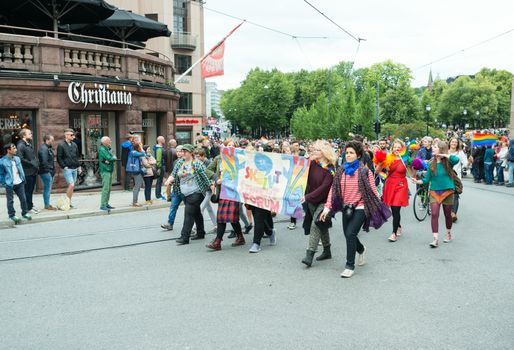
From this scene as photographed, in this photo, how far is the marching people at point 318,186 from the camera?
24.1 ft

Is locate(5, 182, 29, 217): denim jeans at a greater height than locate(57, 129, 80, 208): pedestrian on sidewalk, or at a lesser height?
lesser

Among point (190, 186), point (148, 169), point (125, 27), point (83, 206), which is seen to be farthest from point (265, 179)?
point (125, 27)

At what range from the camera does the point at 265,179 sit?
8672mm

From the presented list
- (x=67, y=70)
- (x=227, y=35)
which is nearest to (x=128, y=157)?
(x=67, y=70)

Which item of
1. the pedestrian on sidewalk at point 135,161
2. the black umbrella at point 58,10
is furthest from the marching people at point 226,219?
the black umbrella at point 58,10

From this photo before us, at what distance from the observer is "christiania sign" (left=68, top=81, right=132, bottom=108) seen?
1599cm

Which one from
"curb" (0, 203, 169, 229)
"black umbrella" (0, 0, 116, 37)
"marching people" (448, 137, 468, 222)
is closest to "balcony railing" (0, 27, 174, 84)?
"black umbrella" (0, 0, 116, 37)

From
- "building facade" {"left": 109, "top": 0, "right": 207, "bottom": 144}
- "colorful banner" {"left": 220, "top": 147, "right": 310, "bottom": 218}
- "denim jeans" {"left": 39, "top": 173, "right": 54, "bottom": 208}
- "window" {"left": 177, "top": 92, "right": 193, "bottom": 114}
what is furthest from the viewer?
"window" {"left": 177, "top": 92, "right": 193, "bottom": 114}

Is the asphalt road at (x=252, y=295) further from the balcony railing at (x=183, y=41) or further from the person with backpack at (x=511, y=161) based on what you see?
the balcony railing at (x=183, y=41)

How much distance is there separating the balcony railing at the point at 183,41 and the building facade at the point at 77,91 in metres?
31.2

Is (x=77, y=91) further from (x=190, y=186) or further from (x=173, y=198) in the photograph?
(x=190, y=186)

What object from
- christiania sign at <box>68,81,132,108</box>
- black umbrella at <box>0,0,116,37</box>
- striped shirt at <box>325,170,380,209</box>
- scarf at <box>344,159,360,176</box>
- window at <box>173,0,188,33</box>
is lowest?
striped shirt at <box>325,170,380,209</box>

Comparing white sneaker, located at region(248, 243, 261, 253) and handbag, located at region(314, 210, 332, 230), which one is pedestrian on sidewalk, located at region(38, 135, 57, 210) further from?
handbag, located at region(314, 210, 332, 230)

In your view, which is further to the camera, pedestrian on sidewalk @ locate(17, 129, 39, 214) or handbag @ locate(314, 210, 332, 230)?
pedestrian on sidewalk @ locate(17, 129, 39, 214)
